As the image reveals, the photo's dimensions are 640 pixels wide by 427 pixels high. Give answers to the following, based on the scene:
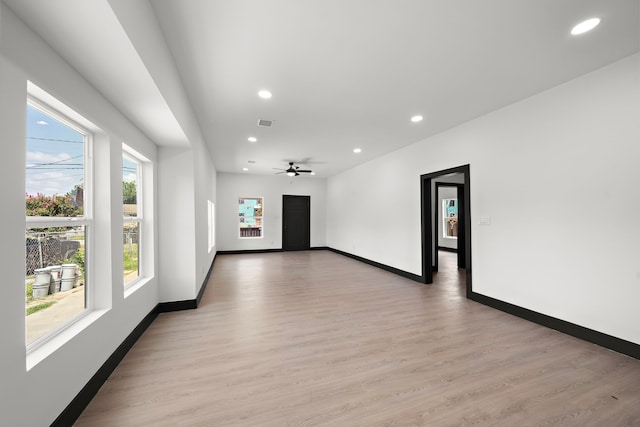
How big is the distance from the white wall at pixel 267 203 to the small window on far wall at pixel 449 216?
433 cm

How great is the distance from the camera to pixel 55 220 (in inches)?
65.2

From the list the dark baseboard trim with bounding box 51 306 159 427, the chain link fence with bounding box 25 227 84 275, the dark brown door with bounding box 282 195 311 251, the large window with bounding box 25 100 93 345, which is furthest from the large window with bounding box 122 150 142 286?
the dark brown door with bounding box 282 195 311 251

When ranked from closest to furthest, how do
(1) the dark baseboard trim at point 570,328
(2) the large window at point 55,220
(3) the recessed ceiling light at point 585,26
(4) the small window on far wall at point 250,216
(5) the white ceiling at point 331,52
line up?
1. (2) the large window at point 55,220
2. (5) the white ceiling at point 331,52
3. (3) the recessed ceiling light at point 585,26
4. (1) the dark baseboard trim at point 570,328
5. (4) the small window on far wall at point 250,216

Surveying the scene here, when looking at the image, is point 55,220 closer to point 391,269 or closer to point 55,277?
point 55,277

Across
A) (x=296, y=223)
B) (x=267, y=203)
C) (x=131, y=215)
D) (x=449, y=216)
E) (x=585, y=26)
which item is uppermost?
(x=585, y=26)

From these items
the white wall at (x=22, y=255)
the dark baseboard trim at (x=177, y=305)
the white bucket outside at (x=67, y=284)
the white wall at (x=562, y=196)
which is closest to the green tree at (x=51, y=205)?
the white wall at (x=22, y=255)

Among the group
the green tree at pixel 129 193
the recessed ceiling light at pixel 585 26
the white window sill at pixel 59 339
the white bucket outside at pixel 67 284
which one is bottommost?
the white window sill at pixel 59 339

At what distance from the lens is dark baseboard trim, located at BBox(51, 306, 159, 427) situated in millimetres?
1545

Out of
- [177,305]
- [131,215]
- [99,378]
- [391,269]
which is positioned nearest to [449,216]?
[391,269]

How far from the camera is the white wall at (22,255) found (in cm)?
118

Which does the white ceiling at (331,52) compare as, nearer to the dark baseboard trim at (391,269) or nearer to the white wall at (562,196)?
the white wall at (562,196)

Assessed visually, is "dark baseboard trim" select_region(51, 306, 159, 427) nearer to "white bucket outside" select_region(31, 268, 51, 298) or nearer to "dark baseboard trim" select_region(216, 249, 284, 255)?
"white bucket outside" select_region(31, 268, 51, 298)

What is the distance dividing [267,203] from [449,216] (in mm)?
6907

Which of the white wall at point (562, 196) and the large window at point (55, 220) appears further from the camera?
the white wall at point (562, 196)
